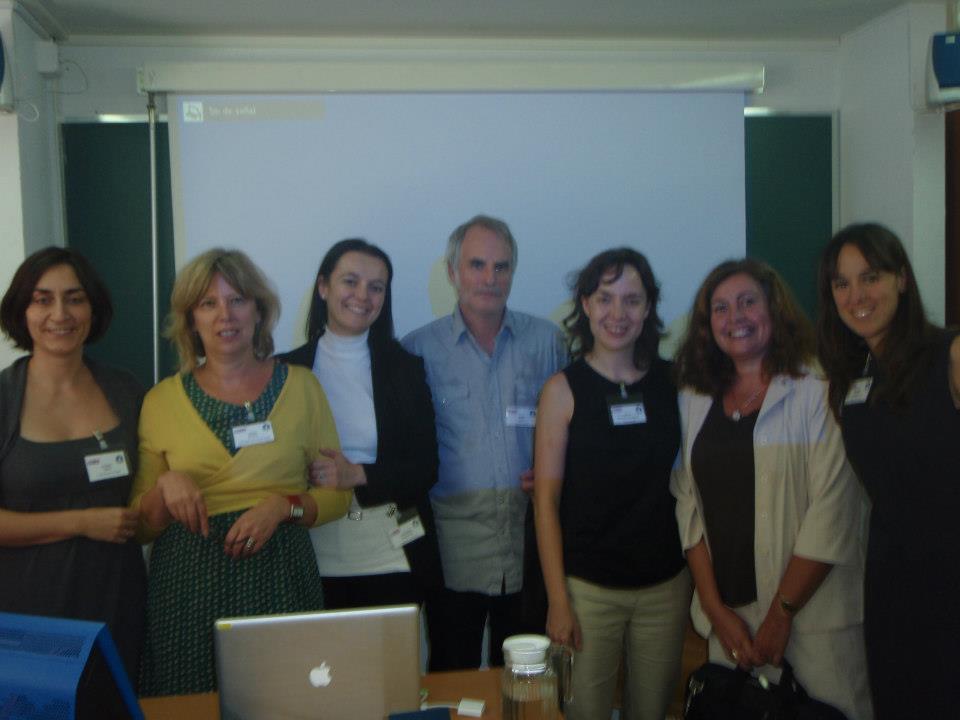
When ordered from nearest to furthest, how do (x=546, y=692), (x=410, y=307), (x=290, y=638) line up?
(x=290, y=638) < (x=546, y=692) < (x=410, y=307)

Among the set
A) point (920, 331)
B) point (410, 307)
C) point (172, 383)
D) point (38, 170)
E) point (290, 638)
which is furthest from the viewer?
point (410, 307)

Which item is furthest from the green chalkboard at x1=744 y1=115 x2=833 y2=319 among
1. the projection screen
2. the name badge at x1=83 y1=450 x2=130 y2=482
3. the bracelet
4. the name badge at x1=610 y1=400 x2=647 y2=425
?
the name badge at x1=83 y1=450 x2=130 y2=482

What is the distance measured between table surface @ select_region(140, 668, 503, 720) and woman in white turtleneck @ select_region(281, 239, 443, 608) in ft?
2.82

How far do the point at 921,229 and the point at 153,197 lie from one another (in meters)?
3.16

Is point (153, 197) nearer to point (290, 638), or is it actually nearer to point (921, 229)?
point (290, 638)

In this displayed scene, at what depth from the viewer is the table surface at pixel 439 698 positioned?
1751mm

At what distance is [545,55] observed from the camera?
3.65 metres

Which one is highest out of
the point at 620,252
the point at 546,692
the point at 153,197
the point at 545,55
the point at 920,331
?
the point at 545,55

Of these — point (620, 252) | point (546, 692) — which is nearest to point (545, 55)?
point (620, 252)

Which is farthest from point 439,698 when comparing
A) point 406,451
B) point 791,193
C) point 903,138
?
point 903,138

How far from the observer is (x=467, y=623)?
285cm

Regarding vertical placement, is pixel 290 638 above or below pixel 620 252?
below

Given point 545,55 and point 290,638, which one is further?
point 545,55

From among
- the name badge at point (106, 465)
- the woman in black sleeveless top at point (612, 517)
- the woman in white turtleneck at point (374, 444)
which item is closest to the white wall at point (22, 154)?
the name badge at point (106, 465)
